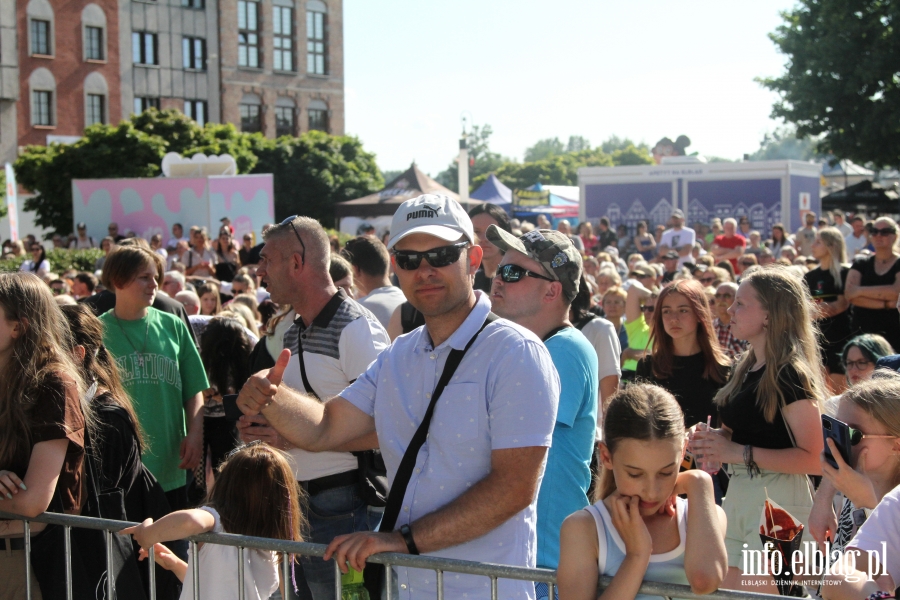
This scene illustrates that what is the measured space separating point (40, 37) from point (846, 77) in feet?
120

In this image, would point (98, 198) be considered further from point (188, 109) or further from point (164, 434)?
point (188, 109)

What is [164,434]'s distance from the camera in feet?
16.4

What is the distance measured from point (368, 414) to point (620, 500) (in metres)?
0.83

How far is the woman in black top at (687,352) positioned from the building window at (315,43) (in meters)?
52.9

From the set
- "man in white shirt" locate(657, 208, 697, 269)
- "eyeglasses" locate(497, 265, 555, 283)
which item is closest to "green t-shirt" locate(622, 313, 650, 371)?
"eyeglasses" locate(497, 265, 555, 283)

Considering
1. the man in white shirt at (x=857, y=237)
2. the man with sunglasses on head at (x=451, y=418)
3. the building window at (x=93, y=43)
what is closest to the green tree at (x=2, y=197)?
the building window at (x=93, y=43)

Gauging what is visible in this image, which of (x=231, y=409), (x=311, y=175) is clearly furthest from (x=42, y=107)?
(x=231, y=409)

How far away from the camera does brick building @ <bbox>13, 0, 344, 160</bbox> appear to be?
42.8 m

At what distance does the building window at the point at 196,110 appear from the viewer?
163 ft

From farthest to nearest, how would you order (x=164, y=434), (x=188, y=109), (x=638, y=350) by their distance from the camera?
(x=188, y=109) < (x=638, y=350) < (x=164, y=434)

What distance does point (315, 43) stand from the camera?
5556 centimetres

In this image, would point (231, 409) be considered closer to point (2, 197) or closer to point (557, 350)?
point (557, 350)

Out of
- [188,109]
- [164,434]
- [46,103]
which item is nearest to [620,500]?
[164,434]

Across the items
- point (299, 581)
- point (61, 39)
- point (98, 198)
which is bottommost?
point (299, 581)
